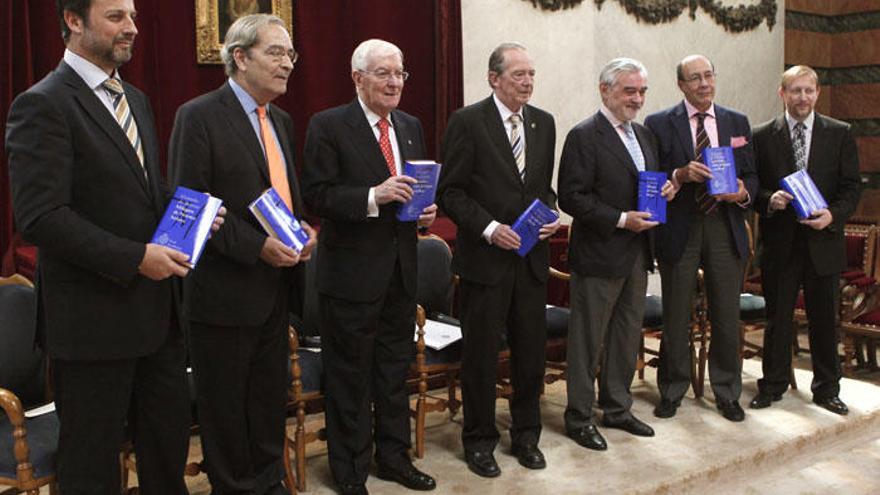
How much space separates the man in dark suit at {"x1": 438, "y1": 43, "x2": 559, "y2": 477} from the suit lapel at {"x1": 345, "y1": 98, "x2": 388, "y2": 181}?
1.15 ft

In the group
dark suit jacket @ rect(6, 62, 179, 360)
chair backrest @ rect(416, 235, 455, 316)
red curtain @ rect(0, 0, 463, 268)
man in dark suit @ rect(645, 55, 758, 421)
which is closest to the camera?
dark suit jacket @ rect(6, 62, 179, 360)

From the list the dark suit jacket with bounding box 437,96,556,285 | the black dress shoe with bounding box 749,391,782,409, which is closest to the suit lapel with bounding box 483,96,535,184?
the dark suit jacket with bounding box 437,96,556,285

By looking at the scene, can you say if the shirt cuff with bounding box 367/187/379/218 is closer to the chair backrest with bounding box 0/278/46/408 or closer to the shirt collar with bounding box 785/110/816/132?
the chair backrest with bounding box 0/278/46/408

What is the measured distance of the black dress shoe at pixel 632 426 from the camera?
3.96m

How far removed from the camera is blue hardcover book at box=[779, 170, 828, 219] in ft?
13.0

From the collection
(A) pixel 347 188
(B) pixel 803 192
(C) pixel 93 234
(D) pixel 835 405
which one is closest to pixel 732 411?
(D) pixel 835 405

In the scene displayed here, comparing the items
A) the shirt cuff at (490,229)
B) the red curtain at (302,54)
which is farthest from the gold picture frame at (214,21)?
the shirt cuff at (490,229)

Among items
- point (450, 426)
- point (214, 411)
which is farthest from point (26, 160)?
point (450, 426)

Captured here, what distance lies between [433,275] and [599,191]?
0.85 meters

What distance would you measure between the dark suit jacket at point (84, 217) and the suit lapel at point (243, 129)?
1.23ft

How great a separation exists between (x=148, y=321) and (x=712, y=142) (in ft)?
8.56

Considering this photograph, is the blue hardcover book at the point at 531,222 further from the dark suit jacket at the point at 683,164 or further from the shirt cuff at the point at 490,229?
the dark suit jacket at the point at 683,164

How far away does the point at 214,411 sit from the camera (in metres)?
2.83

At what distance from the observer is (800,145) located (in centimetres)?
420
